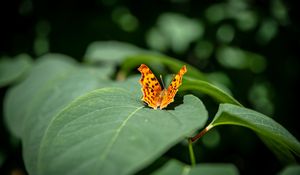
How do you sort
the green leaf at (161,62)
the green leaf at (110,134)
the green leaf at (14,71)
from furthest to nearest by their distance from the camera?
the green leaf at (14,71)
the green leaf at (161,62)
the green leaf at (110,134)

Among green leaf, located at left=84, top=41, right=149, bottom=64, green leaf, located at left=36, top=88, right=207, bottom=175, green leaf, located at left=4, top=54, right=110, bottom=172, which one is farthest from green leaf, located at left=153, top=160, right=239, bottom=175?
green leaf, located at left=84, top=41, right=149, bottom=64

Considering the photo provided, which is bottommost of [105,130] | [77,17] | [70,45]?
[70,45]

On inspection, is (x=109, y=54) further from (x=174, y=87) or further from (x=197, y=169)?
(x=197, y=169)

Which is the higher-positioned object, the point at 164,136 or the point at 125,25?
the point at 164,136

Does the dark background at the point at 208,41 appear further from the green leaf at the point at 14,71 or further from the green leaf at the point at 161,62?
the green leaf at the point at 161,62

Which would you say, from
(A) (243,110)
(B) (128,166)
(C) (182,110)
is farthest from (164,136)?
(A) (243,110)

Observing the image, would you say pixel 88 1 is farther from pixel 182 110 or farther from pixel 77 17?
pixel 182 110

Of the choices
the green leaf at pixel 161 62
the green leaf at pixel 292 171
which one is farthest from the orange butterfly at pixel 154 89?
the green leaf at pixel 292 171
